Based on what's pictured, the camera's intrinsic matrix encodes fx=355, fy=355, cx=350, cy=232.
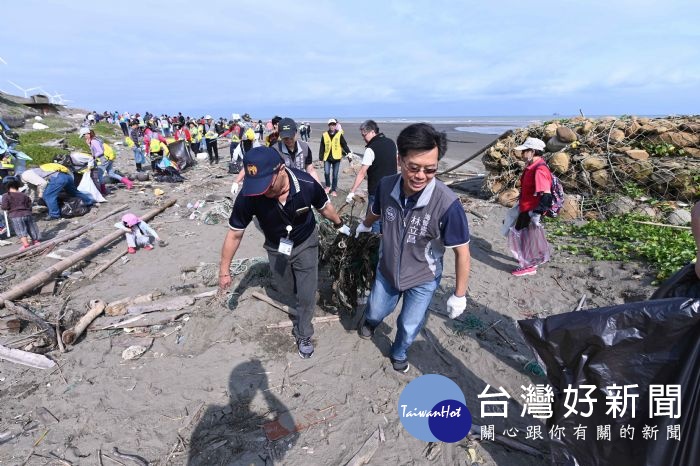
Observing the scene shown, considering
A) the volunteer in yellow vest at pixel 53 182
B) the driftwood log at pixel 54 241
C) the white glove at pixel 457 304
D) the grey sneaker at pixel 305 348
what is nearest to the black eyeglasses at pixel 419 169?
the white glove at pixel 457 304

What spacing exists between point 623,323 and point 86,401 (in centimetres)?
442

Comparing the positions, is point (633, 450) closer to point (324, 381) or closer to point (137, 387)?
point (324, 381)

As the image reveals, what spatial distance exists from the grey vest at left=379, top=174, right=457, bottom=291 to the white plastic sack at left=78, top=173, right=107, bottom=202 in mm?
10176

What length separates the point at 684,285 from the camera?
225cm

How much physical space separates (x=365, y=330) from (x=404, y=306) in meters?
1.00

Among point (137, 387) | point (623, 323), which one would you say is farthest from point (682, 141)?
point (137, 387)

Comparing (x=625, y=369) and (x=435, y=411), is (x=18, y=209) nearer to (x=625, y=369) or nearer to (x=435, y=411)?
(x=435, y=411)

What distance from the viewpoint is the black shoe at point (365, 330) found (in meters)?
3.94

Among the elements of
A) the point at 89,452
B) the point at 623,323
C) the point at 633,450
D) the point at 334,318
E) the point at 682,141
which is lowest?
the point at 89,452

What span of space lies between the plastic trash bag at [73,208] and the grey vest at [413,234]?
9.62 metres

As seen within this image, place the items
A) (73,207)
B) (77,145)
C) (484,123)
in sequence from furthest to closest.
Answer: (484,123), (77,145), (73,207)

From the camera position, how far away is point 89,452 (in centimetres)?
285

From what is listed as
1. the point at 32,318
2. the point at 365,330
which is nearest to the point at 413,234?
the point at 365,330

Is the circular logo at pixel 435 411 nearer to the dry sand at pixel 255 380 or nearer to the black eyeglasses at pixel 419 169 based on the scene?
the dry sand at pixel 255 380
